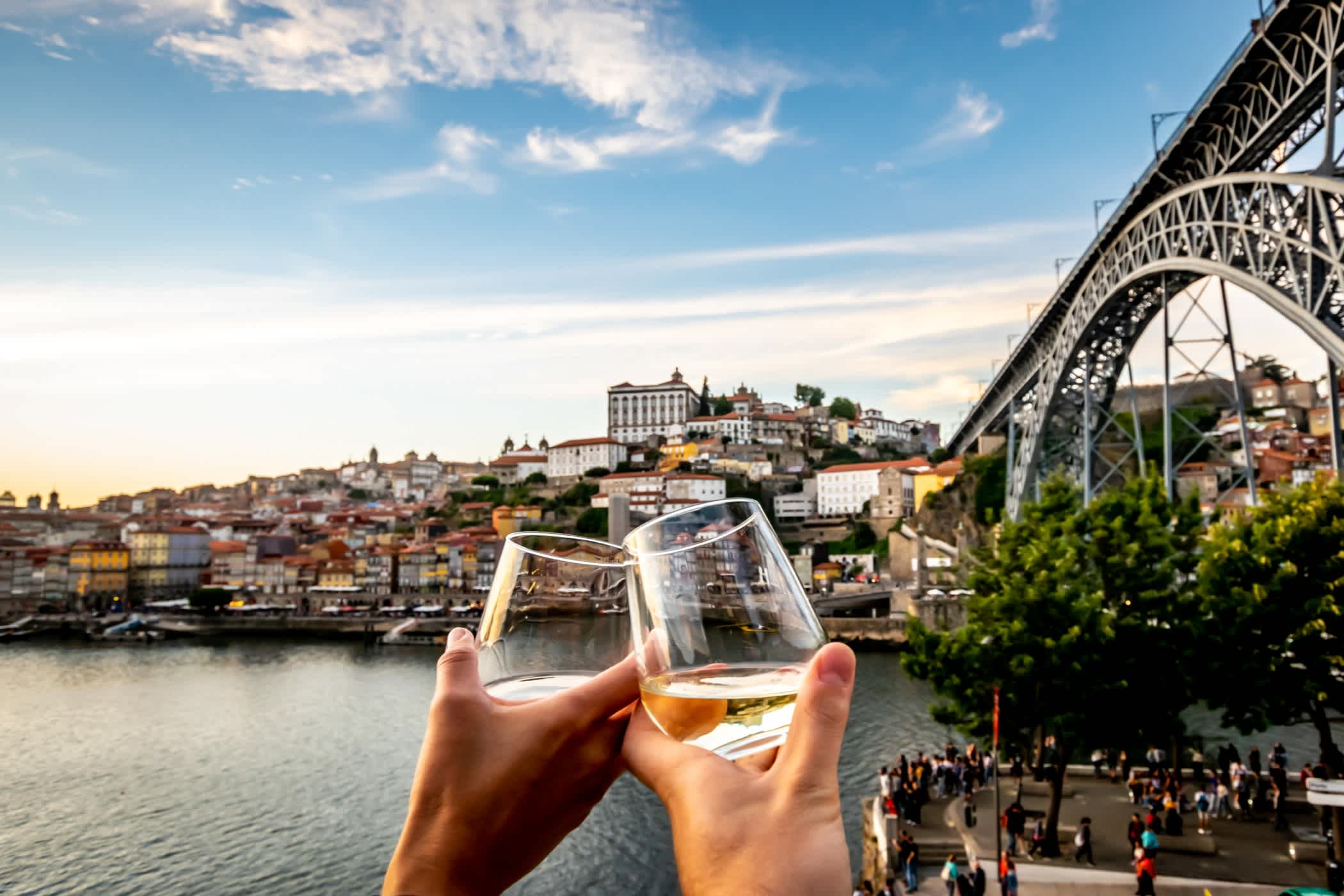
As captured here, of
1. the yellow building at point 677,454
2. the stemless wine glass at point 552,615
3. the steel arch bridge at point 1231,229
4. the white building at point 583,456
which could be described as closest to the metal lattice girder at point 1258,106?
the steel arch bridge at point 1231,229

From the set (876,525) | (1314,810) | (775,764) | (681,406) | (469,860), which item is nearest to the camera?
(775,764)

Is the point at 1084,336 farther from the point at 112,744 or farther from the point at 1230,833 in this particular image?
the point at 112,744

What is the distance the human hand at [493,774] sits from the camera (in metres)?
0.99

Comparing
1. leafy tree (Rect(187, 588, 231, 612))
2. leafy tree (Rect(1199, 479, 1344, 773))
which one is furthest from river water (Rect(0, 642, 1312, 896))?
leafy tree (Rect(187, 588, 231, 612))

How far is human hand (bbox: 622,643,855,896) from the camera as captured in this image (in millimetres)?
799

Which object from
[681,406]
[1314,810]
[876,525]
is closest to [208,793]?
[1314,810]

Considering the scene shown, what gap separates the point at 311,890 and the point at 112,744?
12521 millimetres

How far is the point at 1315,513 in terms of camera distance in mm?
8758

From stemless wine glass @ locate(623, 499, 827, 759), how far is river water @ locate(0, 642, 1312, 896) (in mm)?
11753

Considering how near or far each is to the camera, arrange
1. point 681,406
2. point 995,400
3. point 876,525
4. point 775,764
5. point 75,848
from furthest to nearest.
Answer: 1. point 681,406
2. point 876,525
3. point 995,400
4. point 75,848
5. point 775,764

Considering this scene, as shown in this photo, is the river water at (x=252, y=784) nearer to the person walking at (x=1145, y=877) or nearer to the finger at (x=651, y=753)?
the person walking at (x=1145, y=877)

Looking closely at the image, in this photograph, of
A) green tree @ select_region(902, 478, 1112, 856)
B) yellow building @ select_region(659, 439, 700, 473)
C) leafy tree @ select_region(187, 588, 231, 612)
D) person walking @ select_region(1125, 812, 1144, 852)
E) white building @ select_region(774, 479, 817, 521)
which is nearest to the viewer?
person walking @ select_region(1125, 812, 1144, 852)

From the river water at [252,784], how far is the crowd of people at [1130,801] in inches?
72.5

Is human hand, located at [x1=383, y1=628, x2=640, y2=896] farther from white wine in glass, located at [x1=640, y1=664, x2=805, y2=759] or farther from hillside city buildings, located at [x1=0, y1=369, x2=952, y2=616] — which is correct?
hillside city buildings, located at [x1=0, y1=369, x2=952, y2=616]
